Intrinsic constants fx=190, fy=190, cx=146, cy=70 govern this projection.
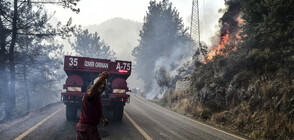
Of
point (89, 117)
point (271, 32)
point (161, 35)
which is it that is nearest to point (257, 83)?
point (271, 32)

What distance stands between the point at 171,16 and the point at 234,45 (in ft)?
99.9

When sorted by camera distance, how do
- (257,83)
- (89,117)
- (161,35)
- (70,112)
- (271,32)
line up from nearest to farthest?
(89,117)
(70,112)
(257,83)
(271,32)
(161,35)

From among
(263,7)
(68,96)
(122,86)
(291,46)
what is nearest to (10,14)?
(68,96)

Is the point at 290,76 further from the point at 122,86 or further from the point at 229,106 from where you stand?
the point at 122,86

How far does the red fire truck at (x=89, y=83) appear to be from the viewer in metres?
7.34

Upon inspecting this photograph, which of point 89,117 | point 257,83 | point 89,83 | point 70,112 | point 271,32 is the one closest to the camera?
point 89,117

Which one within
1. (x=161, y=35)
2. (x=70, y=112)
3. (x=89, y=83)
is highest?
(x=161, y=35)

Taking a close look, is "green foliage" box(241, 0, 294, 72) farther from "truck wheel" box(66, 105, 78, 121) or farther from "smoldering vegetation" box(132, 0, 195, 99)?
"smoldering vegetation" box(132, 0, 195, 99)

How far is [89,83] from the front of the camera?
853 centimetres

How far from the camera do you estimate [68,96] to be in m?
7.22

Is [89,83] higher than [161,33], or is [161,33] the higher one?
[161,33]

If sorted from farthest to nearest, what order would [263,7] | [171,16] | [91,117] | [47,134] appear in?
[171,16], [263,7], [47,134], [91,117]

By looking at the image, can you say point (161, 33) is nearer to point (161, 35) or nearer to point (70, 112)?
point (161, 35)

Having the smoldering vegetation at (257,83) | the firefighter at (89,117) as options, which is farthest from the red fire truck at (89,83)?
the firefighter at (89,117)
